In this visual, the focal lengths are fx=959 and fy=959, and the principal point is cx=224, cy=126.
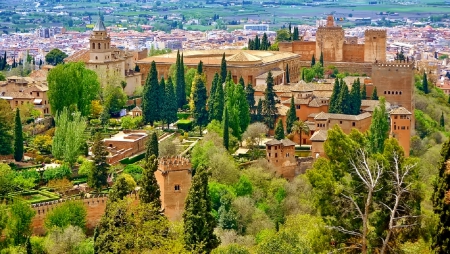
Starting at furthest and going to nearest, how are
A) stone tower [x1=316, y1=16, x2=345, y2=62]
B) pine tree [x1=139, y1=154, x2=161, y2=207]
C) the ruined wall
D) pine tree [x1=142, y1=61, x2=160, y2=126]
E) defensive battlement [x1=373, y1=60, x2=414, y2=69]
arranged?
stone tower [x1=316, y1=16, x2=345, y2=62] < the ruined wall < defensive battlement [x1=373, y1=60, x2=414, y2=69] < pine tree [x1=142, y1=61, x2=160, y2=126] < pine tree [x1=139, y1=154, x2=161, y2=207]

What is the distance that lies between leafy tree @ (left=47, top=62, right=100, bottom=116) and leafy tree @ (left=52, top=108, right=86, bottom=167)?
10.7ft

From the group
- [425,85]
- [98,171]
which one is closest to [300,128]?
[98,171]

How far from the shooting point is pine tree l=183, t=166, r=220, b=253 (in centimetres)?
2281

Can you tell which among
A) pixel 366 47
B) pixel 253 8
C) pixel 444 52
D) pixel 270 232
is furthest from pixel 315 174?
pixel 253 8

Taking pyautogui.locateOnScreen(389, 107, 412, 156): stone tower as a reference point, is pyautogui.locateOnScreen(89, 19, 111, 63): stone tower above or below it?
above

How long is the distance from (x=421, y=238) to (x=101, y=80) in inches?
968

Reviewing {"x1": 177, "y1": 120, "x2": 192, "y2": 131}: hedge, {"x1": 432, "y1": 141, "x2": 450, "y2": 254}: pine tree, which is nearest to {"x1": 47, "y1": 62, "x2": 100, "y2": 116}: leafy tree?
{"x1": 177, "y1": 120, "x2": 192, "y2": 131}: hedge

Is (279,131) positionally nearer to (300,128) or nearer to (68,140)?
(300,128)

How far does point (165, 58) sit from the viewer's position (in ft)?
163

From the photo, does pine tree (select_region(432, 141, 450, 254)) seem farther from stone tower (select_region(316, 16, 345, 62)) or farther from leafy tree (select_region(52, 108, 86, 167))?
stone tower (select_region(316, 16, 345, 62))

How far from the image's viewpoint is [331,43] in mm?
53812

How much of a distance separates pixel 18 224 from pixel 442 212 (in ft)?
43.1

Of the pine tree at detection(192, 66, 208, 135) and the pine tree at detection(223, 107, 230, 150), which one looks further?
the pine tree at detection(192, 66, 208, 135)

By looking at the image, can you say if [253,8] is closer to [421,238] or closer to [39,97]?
[39,97]
